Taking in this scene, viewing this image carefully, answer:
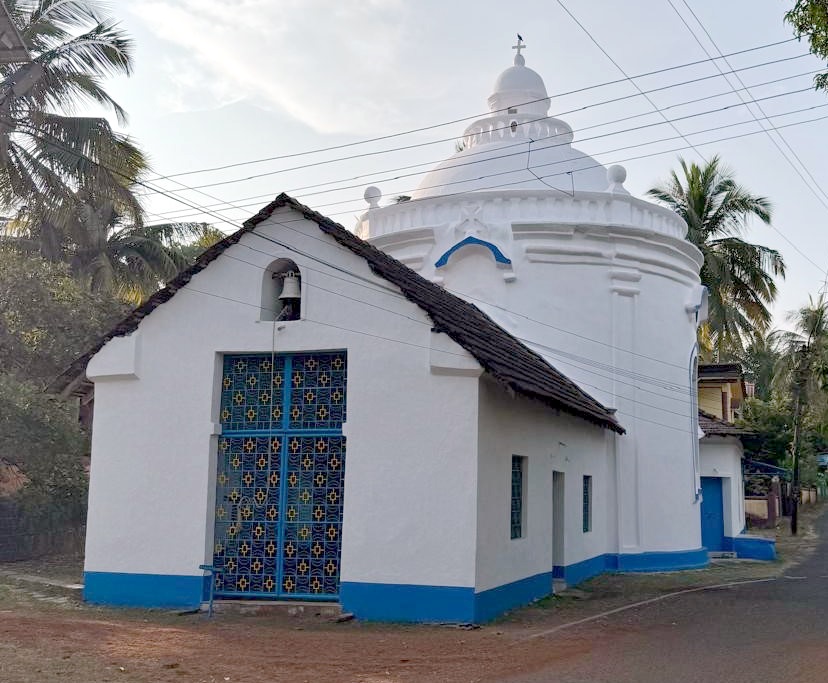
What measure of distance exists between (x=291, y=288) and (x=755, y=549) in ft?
47.0

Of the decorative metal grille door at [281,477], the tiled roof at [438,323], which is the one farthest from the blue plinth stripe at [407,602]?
the tiled roof at [438,323]

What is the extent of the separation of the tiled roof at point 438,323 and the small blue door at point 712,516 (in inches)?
329

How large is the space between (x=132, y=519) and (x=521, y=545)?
5.30m

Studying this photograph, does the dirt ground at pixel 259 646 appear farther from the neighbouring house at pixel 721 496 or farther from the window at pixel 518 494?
the neighbouring house at pixel 721 496

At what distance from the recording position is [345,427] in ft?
38.3

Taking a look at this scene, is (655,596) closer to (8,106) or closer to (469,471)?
(469,471)

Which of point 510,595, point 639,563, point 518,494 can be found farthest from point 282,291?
point 639,563

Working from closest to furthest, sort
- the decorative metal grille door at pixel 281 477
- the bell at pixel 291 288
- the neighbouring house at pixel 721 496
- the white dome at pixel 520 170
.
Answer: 1. the decorative metal grille door at pixel 281 477
2. the bell at pixel 291 288
3. the white dome at pixel 520 170
4. the neighbouring house at pixel 721 496

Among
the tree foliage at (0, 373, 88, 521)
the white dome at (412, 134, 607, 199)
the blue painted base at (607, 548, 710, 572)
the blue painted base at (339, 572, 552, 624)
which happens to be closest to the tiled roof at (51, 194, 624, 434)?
the blue painted base at (339, 572, 552, 624)

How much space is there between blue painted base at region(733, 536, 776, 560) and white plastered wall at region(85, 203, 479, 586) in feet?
42.5

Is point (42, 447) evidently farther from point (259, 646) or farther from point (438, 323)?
point (438, 323)

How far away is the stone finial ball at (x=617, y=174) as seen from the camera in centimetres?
1806

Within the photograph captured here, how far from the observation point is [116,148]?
19062 mm

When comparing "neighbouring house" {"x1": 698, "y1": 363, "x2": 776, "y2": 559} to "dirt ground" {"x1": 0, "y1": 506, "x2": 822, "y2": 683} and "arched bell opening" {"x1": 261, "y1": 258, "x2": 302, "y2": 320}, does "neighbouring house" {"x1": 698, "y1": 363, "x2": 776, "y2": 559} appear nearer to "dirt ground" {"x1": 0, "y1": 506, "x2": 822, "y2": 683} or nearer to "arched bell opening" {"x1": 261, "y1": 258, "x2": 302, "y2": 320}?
"dirt ground" {"x1": 0, "y1": 506, "x2": 822, "y2": 683}
